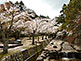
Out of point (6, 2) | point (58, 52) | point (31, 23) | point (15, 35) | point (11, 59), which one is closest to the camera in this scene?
point (11, 59)

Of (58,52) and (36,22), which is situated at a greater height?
(36,22)

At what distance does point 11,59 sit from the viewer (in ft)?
28.3

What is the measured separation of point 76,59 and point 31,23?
424 inches

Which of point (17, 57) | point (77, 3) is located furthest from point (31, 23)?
point (17, 57)

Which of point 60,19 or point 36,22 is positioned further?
point 60,19

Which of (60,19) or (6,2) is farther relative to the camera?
(60,19)

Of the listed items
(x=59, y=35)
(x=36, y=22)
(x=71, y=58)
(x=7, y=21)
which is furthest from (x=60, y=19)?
(x=7, y=21)

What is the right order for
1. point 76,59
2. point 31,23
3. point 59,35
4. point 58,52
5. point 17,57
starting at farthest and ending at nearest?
1. point 59,35
2. point 31,23
3. point 58,52
4. point 76,59
5. point 17,57

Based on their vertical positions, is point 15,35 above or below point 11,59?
above

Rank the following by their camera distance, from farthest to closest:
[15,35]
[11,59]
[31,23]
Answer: [15,35] < [31,23] < [11,59]

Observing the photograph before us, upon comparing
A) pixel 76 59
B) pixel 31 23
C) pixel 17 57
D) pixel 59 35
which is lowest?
pixel 76 59

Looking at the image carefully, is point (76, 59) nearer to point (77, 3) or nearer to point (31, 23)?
point (77, 3)

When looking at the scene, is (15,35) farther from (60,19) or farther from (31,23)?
(60,19)

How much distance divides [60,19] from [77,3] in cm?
1849
